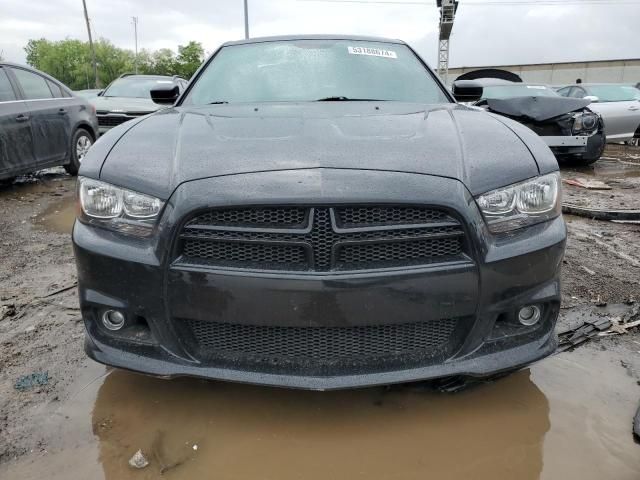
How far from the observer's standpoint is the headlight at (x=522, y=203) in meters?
1.90

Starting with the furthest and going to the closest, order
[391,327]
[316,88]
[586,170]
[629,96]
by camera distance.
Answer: [629,96], [586,170], [316,88], [391,327]

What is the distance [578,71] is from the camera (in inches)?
1385

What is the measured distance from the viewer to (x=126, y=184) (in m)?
1.94

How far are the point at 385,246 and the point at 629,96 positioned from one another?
452 inches

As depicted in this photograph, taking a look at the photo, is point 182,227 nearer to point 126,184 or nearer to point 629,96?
point 126,184

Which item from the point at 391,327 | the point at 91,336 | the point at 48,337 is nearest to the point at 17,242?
the point at 48,337

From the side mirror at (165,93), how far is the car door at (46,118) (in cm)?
386

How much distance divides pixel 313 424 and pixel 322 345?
0.38 m

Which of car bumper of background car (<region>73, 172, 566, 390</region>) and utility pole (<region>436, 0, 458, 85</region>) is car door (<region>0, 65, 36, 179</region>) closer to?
car bumper of background car (<region>73, 172, 566, 390</region>)

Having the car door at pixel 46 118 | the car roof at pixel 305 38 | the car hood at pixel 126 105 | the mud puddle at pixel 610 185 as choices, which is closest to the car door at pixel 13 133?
the car door at pixel 46 118

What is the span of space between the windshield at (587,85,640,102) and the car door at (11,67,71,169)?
32.5 ft

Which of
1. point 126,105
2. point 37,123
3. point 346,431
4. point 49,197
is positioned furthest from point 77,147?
point 346,431

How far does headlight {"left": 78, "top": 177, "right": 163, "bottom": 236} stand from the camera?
1.90m

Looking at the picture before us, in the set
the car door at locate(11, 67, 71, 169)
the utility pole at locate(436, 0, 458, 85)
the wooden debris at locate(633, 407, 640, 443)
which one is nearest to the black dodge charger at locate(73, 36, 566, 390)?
the wooden debris at locate(633, 407, 640, 443)
